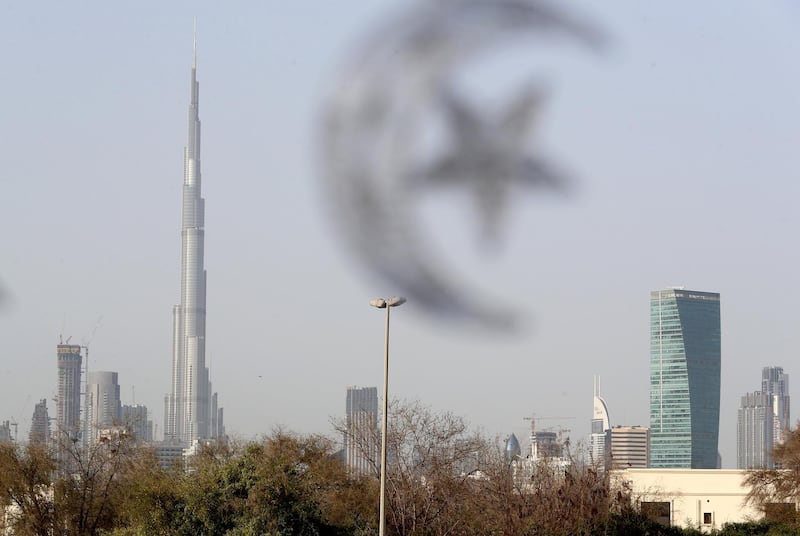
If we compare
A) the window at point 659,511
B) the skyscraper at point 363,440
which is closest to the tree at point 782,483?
the window at point 659,511

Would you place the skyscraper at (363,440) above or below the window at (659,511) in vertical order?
above

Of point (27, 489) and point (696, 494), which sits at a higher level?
point (27, 489)

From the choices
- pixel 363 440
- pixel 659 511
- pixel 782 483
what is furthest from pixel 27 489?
pixel 659 511

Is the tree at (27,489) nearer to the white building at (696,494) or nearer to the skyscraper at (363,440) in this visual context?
the skyscraper at (363,440)

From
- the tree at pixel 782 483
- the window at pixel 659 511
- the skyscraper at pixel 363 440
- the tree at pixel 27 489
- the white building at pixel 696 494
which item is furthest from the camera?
the white building at pixel 696 494

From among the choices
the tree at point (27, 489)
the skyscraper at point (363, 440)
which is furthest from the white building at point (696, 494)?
the tree at point (27, 489)

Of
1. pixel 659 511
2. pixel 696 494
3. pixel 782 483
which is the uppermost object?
pixel 782 483

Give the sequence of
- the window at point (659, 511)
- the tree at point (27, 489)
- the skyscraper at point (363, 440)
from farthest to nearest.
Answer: the window at point (659, 511)
the skyscraper at point (363, 440)
the tree at point (27, 489)

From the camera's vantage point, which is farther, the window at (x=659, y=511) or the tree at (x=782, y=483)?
the window at (x=659, y=511)

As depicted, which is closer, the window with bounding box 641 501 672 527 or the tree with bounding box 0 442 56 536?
the tree with bounding box 0 442 56 536

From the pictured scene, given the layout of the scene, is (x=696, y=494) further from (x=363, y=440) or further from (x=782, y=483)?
(x=363, y=440)

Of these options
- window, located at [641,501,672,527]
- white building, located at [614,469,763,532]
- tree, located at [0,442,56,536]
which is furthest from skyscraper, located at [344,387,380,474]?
white building, located at [614,469,763,532]

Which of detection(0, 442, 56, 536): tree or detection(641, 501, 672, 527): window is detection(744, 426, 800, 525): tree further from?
detection(0, 442, 56, 536): tree
